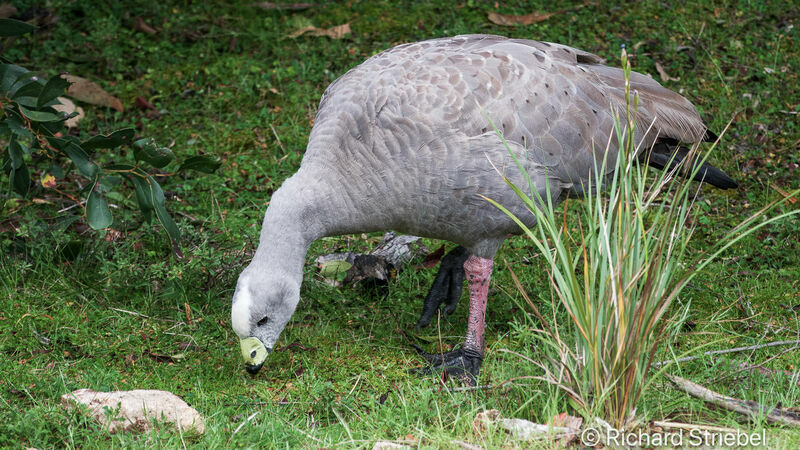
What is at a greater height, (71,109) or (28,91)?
(28,91)

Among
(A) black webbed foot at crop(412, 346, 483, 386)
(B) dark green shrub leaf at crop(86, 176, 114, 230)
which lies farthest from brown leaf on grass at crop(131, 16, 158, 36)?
(A) black webbed foot at crop(412, 346, 483, 386)

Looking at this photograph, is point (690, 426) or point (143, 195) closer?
point (690, 426)

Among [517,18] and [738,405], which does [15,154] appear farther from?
[517,18]

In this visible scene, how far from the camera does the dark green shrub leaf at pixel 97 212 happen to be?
15.0ft

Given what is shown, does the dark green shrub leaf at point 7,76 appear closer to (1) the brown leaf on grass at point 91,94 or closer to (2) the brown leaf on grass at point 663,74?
(1) the brown leaf on grass at point 91,94

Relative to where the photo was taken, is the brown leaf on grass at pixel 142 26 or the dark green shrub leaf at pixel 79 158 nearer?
the dark green shrub leaf at pixel 79 158

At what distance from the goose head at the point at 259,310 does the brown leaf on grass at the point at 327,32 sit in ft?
12.9

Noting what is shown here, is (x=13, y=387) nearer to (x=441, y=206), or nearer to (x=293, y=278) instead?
(x=293, y=278)

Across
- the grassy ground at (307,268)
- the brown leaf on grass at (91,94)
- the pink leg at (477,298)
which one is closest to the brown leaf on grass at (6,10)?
the grassy ground at (307,268)

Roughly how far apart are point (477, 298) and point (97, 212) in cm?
219

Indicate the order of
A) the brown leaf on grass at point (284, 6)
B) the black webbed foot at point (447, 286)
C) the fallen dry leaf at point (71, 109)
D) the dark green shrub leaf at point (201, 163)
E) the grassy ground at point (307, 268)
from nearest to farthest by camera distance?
the grassy ground at point (307, 268) → the dark green shrub leaf at point (201, 163) → the black webbed foot at point (447, 286) → the fallen dry leaf at point (71, 109) → the brown leaf on grass at point (284, 6)

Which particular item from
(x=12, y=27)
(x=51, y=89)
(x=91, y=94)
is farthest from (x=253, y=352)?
(x=91, y=94)

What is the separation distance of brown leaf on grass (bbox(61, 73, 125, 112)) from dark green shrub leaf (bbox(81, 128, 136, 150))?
2.35m

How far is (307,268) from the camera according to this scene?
545 centimetres
